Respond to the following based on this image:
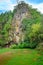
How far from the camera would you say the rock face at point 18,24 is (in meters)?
58.8

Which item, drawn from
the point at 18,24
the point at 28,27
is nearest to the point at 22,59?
the point at 28,27

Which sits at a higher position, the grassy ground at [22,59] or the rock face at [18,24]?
the rock face at [18,24]

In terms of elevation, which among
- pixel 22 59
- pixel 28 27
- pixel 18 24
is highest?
pixel 18 24

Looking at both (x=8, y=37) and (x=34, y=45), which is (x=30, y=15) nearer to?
(x=8, y=37)

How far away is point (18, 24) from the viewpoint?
61438mm

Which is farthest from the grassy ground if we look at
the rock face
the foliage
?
the rock face

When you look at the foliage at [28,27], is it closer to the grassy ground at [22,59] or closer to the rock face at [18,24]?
the rock face at [18,24]

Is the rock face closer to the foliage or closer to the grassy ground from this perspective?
the foliage

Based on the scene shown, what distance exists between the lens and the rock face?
193 feet

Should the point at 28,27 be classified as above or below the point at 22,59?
above

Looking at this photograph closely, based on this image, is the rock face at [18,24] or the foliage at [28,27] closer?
the foliage at [28,27]

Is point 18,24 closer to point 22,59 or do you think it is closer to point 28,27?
point 28,27

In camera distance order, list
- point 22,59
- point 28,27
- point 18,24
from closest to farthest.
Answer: point 22,59
point 28,27
point 18,24

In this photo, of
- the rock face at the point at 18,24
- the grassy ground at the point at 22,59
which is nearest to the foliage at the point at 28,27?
the rock face at the point at 18,24
